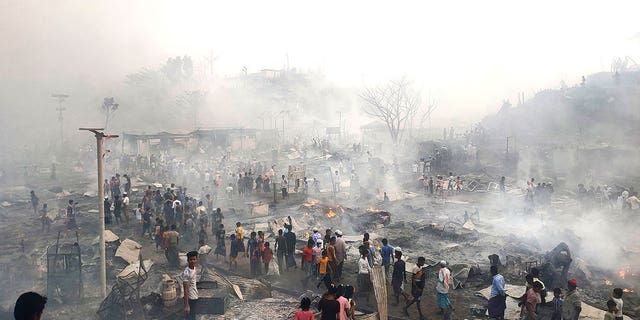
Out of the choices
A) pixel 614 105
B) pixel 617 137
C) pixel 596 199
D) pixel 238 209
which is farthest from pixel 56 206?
pixel 614 105

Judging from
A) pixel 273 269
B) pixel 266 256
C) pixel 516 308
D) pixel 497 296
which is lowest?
pixel 516 308

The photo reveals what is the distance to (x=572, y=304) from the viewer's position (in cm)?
760

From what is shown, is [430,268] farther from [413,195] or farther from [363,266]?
[413,195]

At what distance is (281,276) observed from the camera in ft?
39.2

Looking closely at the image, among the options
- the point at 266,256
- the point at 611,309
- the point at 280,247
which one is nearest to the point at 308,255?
the point at 280,247

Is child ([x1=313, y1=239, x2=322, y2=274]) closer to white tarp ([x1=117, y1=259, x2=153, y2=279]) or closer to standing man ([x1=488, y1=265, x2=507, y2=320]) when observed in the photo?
standing man ([x1=488, y1=265, x2=507, y2=320])

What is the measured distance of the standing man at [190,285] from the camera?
7.79 metres

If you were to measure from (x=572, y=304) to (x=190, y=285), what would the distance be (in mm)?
7102

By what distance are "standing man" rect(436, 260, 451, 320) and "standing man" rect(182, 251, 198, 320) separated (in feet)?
16.1

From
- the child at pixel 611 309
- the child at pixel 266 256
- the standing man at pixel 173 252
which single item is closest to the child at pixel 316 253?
the child at pixel 266 256

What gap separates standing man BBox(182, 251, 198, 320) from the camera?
25.5ft

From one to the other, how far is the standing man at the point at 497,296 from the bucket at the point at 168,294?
6.62m

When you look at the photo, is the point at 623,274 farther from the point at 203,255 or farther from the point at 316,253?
the point at 203,255

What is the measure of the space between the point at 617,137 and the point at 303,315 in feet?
129
